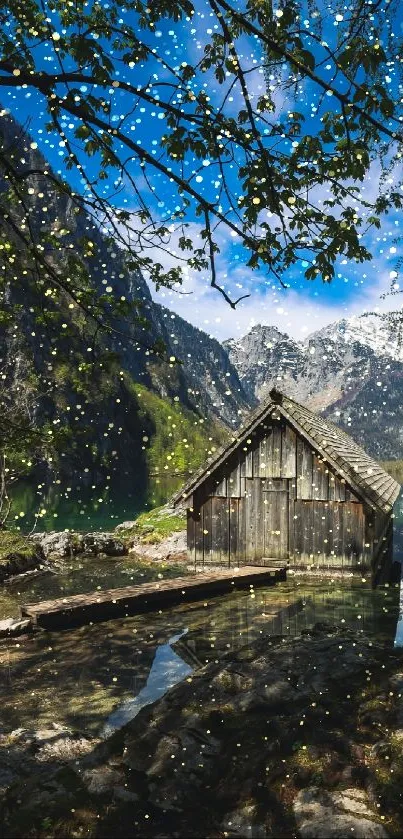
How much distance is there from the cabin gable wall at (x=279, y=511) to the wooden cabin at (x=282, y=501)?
0.10 feet

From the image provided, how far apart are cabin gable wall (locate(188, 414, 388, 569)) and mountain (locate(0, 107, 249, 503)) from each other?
529 cm

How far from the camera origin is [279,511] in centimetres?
1870

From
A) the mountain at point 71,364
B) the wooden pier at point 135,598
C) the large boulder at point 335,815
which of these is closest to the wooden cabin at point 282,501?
the wooden pier at point 135,598

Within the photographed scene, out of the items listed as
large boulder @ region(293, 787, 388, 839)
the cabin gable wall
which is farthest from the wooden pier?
large boulder @ region(293, 787, 388, 839)

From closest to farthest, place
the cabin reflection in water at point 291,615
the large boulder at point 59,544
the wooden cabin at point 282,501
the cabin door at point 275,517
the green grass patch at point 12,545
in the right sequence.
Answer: the cabin reflection in water at point 291,615
the wooden cabin at point 282,501
the cabin door at point 275,517
the green grass patch at point 12,545
the large boulder at point 59,544

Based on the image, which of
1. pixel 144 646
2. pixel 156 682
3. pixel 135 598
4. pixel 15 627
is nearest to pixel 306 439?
pixel 135 598

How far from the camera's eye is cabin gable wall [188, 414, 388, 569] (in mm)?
17906

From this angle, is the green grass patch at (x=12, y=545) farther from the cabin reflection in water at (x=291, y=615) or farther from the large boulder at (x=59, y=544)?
the cabin reflection in water at (x=291, y=615)

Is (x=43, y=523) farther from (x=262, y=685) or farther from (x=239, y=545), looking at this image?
(x=262, y=685)

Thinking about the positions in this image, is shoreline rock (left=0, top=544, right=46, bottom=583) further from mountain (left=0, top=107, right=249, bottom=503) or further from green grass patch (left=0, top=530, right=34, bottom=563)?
mountain (left=0, top=107, right=249, bottom=503)

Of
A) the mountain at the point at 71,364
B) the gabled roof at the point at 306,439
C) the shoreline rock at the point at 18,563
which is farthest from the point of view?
the shoreline rock at the point at 18,563

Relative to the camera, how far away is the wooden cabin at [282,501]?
58.3 ft

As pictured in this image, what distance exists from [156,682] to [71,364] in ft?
17.7

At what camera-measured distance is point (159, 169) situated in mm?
5805
